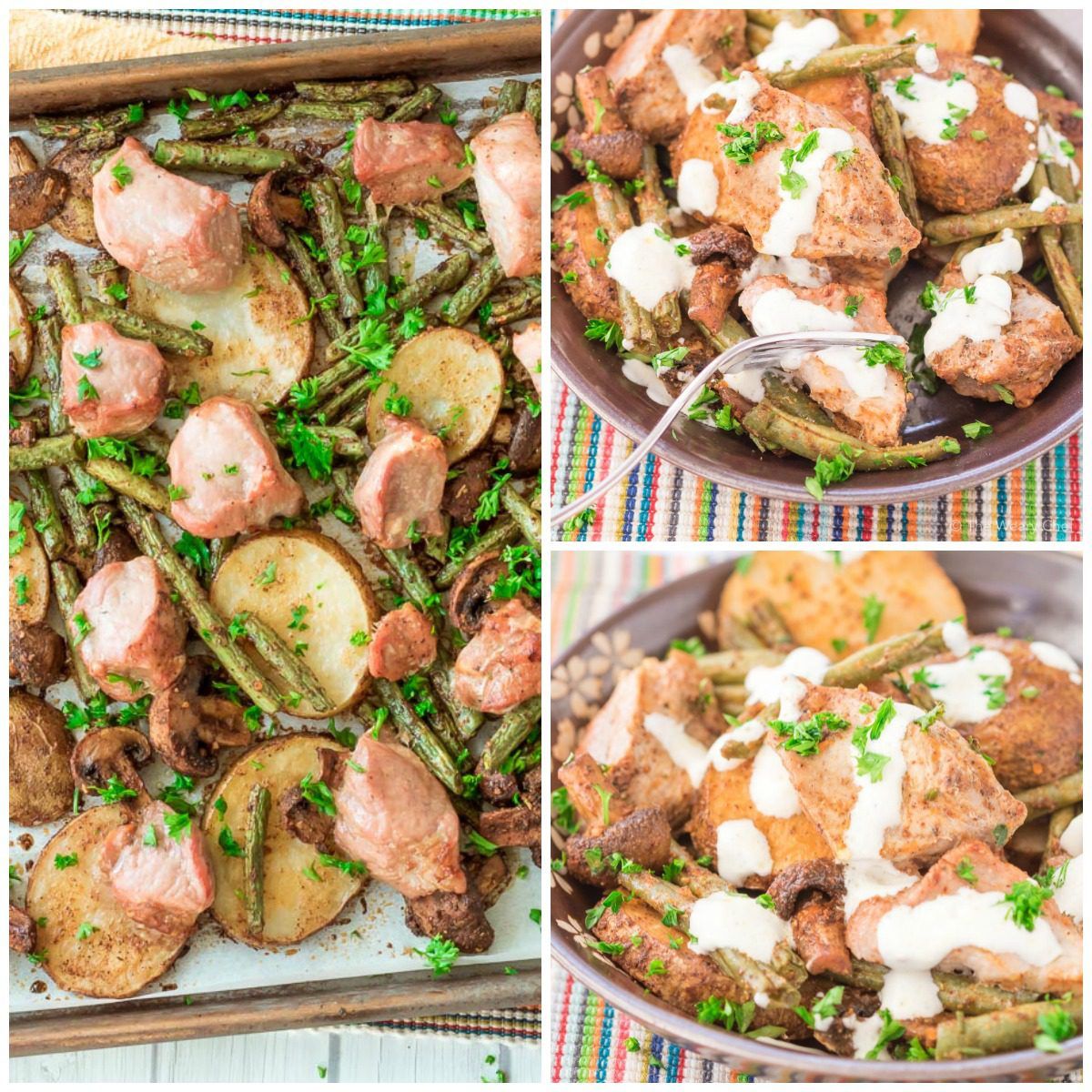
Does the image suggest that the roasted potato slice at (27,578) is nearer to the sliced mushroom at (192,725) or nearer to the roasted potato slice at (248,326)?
the sliced mushroom at (192,725)

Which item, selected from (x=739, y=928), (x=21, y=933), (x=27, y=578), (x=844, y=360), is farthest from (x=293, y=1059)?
(x=844, y=360)

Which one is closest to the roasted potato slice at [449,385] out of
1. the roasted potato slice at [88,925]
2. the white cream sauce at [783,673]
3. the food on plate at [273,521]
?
the food on plate at [273,521]

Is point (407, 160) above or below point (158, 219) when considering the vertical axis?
above

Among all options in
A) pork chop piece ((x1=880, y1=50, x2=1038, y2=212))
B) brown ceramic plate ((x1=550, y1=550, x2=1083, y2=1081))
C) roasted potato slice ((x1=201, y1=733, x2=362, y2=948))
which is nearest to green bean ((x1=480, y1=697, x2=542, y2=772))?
brown ceramic plate ((x1=550, y1=550, x2=1083, y2=1081))

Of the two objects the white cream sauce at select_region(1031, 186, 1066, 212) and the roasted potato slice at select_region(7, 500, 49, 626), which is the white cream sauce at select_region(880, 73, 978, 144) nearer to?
the white cream sauce at select_region(1031, 186, 1066, 212)

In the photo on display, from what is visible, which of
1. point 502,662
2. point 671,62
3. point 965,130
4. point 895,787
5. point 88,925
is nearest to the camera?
point 895,787

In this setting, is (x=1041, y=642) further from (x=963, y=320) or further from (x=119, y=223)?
(x=119, y=223)

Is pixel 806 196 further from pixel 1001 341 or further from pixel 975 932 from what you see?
pixel 975 932
